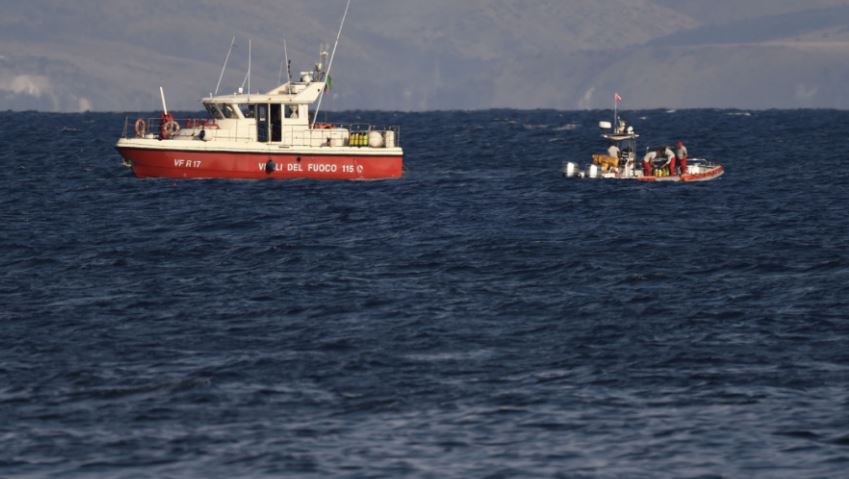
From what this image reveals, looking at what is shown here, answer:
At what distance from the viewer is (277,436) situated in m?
25.0

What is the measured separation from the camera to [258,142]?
64.8 m

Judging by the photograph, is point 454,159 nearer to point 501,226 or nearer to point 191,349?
point 501,226

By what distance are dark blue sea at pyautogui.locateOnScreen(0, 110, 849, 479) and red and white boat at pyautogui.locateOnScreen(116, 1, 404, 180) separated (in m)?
2.67

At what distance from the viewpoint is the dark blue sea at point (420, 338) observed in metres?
24.3

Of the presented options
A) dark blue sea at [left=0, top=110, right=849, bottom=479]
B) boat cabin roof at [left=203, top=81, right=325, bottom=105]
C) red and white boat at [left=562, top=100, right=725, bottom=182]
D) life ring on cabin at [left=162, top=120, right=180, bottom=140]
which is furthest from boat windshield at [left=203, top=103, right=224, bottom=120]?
red and white boat at [left=562, top=100, right=725, bottom=182]

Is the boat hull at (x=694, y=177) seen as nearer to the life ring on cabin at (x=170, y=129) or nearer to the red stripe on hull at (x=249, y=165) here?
the red stripe on hull at (x=249, y=165)

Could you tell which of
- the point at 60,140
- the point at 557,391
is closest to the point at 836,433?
the point at 557,391

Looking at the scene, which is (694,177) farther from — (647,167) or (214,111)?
(214,111)

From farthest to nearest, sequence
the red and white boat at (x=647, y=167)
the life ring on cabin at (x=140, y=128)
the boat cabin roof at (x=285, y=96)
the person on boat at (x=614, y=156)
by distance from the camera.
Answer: the red and white boat at (x=647, y=167) → the person on boat at (x=614, y=156) → the life ring on cabin at (x=140, y=128) → the boat cabin roof at (x=285, y=96)

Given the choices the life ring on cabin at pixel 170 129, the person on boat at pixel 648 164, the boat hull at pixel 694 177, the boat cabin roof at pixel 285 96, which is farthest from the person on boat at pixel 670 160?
the life ring on cabin at pixel 170 129

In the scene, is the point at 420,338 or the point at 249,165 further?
the point at 249,165

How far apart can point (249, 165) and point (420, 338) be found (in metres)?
33.5

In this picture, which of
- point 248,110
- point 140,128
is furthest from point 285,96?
point 140,128

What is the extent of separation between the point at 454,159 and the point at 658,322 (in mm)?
62132
